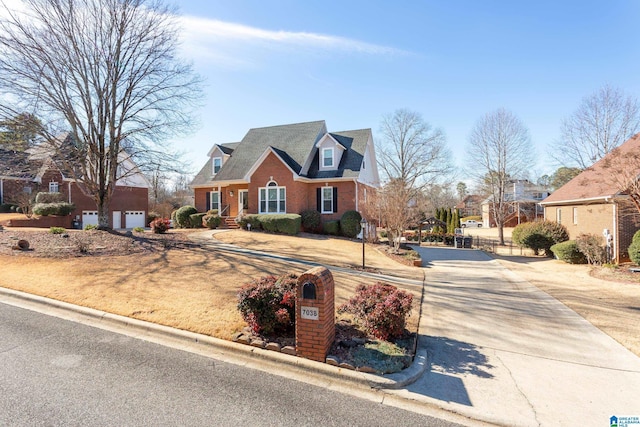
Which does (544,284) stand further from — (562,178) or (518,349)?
(562,178)

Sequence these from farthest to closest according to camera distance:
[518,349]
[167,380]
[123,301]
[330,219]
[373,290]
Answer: [330,219]
[123,301]
[373,290]
[518,349]
[167,380]

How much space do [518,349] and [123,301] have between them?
8.20 metres

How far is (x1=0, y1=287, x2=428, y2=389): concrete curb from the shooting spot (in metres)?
4.34

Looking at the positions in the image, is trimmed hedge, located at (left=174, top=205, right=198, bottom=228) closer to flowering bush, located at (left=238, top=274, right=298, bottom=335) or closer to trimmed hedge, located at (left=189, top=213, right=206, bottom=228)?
trimmed hedge, located at (left=189, top=213, right=206, bottom=228)

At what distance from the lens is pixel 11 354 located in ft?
15.7

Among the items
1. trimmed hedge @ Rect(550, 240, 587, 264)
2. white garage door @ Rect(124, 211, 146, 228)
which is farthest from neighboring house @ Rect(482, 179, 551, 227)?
white garage door @ Rect(124, 211, 146, 228)

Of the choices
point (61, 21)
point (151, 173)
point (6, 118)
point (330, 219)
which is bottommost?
point (330, 219)

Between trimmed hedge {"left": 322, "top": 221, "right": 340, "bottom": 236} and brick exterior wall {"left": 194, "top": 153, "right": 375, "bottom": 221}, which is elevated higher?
brick exterior wall {"left": 194, "top": 153, "right": 375, "bottom": 221}

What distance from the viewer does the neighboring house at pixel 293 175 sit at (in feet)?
74.8

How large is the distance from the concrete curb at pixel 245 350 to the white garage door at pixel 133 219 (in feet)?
87.8

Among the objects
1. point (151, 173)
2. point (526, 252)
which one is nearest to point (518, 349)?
point (151, 173)

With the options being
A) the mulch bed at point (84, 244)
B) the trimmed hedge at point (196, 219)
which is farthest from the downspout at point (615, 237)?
the trimmed hedge at point (196, 219)

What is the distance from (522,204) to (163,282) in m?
53.1

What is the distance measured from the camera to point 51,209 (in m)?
22.8
